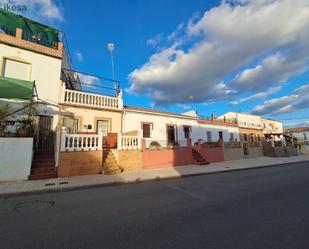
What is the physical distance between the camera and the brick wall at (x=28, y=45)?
1255 centimetres

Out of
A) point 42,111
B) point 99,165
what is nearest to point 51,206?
point 99,165

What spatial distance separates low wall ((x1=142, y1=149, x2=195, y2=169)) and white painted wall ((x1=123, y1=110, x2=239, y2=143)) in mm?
1878

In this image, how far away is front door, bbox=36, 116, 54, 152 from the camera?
12.6 meters

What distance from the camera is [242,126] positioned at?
99.8ft

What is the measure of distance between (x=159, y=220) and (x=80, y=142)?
7.79 meters

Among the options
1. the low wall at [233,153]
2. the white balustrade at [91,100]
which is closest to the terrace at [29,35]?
the white balustrade at [91,100]

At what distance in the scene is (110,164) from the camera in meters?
11.6

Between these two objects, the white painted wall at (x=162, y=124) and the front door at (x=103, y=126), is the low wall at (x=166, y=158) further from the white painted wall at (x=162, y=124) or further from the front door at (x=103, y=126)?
the front door at (x=103, y=126)

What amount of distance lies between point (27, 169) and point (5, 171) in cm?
83

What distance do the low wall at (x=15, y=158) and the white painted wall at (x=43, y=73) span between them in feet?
13.7

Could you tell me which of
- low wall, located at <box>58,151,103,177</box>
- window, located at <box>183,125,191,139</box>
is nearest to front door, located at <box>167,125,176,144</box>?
window, located at <box>183,125,191,139</box>

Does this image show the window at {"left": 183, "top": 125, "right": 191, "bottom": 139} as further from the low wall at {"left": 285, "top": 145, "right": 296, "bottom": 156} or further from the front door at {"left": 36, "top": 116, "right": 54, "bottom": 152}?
the low wall at {"left": 285, "top": 145, "right": 296, "bottom": 156}

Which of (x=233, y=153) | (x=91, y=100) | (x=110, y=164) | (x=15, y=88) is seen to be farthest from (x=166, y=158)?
(x=15, y=88)

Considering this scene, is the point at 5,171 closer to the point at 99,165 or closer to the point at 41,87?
the point at 99,165
